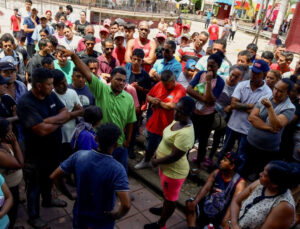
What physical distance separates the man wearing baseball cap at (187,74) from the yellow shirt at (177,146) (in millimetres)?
1834

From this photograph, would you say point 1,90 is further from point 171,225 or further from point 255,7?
point 255,7

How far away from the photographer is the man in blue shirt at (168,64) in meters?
5.05

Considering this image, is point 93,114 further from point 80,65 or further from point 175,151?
point 175,151

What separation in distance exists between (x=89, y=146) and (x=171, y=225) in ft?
5.69

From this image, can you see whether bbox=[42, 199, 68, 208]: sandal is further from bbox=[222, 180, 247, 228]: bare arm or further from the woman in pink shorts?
bbox=[222, 180, 247, 228]: bare arm

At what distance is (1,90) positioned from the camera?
11.6 feet

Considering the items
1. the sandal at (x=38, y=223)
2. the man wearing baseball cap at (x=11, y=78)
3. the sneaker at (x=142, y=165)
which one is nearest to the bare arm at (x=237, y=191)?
the sneaker at (x=142, y=165)

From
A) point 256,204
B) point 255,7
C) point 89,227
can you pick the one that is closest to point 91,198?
point 89,227

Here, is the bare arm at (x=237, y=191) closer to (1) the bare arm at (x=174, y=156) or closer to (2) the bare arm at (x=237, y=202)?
(2) the bare arm at (x=237, y=202)

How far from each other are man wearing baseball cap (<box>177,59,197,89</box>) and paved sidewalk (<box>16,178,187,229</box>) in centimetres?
220

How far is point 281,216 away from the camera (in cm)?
240

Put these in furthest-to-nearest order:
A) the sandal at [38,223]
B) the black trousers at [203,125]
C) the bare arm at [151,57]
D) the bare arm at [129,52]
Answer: the bare arm at [151,57] < the bare arm at [129,52] < the black trousers at [203,125] < the sandal at [38,223]

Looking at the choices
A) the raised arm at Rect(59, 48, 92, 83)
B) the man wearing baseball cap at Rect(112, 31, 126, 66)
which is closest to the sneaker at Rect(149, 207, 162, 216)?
the raised arm at Rect(59, 48, 92, 83)

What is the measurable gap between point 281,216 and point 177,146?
4.32 feet
